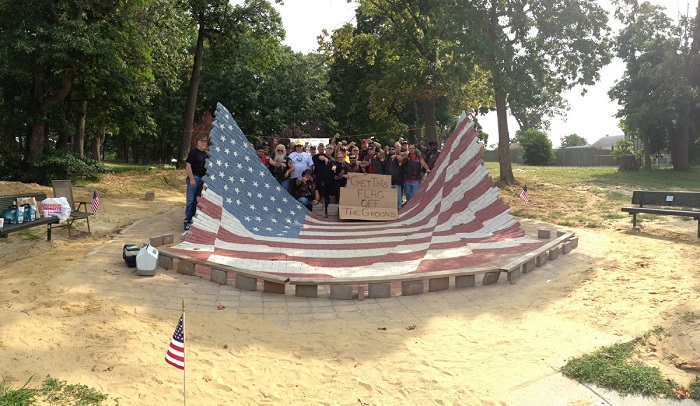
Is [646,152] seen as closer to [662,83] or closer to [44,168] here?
[662,83]

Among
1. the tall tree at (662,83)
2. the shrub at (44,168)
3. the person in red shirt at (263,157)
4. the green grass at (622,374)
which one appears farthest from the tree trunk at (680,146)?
the shrub at (44,168)

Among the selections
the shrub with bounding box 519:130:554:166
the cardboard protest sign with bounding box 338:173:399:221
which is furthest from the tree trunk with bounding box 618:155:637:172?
the cardboard protest sign with bounding box 338:173:399:221

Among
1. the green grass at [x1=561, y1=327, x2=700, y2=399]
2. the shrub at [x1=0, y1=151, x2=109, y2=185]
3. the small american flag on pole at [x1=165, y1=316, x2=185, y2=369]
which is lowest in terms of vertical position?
the green grass at [x1=561, y1=327, x2=700, y2=399]

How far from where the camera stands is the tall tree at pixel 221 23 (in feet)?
81.8

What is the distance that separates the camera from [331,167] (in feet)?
A: 42.4

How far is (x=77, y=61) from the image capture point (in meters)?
17.0

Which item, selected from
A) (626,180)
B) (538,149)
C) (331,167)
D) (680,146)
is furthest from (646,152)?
(331,167)

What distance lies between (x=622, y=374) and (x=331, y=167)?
30.0 ft

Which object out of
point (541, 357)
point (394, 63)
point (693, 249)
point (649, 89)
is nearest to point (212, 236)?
point (541, 357)

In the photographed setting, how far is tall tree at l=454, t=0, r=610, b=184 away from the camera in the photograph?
18484 millimetres

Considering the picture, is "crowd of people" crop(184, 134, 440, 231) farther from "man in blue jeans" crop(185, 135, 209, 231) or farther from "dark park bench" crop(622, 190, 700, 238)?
"dark park bench" crop(622, 190, 700, 238)

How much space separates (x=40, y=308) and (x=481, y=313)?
4.84m

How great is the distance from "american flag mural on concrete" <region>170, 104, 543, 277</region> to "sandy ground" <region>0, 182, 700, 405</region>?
4.61 feet

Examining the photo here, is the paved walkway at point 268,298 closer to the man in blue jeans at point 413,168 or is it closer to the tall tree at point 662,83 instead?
the man in blue jeans at point 413,168
